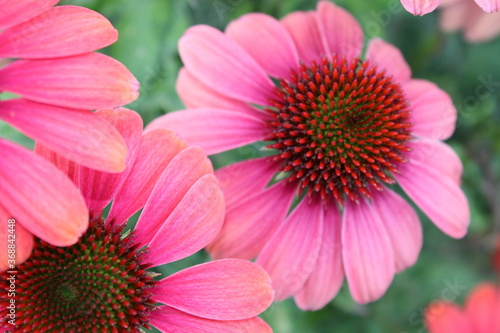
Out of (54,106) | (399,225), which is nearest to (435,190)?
(399,225)

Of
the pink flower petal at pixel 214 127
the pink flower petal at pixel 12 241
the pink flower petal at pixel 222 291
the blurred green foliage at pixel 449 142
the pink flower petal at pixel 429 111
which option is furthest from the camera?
the blurred green foliage at pixel 449 142

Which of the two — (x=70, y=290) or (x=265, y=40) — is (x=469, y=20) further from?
(x=70, y=290)

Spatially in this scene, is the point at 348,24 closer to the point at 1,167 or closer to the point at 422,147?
the point at 422,147

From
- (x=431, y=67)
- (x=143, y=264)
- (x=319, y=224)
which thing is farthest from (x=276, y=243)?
(x=431, y=67)

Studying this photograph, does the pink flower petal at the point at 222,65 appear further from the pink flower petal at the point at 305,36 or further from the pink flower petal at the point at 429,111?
the pink flower petal at the point at 429,111

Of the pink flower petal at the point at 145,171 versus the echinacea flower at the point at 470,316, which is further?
the echinacea flower at the point at 470,316

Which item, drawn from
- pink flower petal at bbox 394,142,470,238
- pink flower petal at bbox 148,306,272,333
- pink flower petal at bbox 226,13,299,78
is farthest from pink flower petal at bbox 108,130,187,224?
pink flower petal at bbox 394,142,470,238

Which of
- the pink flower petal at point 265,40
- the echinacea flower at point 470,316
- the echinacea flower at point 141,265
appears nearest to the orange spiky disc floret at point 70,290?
the echinacea flower at point 141,265
